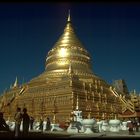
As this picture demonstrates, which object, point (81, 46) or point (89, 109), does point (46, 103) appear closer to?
point (89, 109)

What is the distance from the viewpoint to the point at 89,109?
33219mm

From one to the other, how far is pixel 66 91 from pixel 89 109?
3.23 metres

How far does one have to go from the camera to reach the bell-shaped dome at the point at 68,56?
41.9m

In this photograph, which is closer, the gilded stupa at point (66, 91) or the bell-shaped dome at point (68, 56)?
the gilded stupa at point (66, 91)

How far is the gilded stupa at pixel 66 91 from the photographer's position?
109 feet

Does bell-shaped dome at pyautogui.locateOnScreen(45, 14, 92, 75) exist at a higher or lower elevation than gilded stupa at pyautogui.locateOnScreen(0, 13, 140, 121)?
higher

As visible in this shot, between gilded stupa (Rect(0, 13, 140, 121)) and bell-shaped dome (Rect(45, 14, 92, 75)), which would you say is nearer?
gilded stupa (Rect(0, 13, 140, 121))

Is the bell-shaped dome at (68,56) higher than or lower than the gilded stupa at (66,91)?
higher

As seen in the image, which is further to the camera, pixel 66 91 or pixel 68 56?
pixel 68 56

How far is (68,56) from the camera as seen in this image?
43531mm

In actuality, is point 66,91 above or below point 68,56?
below

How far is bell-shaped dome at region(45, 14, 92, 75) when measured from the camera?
4187 centimetres

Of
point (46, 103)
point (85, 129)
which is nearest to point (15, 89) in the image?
point (46, 103)

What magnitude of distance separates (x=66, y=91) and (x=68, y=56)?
36.4 feet
